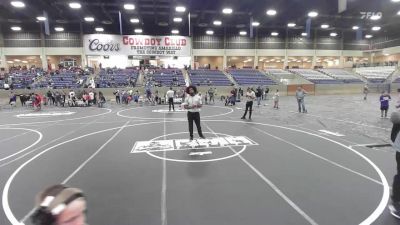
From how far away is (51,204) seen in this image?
1.56m

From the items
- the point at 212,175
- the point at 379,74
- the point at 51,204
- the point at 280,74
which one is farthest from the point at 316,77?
the point at 51,204

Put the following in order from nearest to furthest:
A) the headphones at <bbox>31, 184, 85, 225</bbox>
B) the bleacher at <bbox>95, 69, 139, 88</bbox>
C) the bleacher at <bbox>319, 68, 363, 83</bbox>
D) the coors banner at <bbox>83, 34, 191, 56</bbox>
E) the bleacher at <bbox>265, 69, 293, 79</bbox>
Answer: the headphones at <bbox>31, 184, 85, 225</bbox> → the bleacher at <bbox>95, 69, 139, 88</bbox> → the coors banner at <bbox>83, 34, 191, 56</bbox> → the bleacher at <bbox>265, 69, 293, 79</bbox> → the bleacher at <bbox>319, 68, 363, 83</bbox>

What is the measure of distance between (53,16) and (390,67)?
5106cm

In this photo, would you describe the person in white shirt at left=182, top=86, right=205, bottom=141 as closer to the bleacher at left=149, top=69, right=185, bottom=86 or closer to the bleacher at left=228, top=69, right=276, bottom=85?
the bleacher at left=149, top=69, right=185, bottom=86

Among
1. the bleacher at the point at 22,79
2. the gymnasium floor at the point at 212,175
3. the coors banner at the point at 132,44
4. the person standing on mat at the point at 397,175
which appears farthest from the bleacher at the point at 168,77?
the person standing on mat at the point at 397,175

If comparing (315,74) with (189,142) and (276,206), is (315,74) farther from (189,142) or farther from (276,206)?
(276,206)

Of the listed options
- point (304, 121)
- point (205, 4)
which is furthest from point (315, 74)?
point (304, 121)

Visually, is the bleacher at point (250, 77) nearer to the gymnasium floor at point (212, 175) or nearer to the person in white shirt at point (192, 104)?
the gymnasium floor at point (212, 175)

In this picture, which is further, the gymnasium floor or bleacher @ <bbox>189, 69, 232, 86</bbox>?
bleacher @ <bbox>189, 69, 232, 86</bbox>

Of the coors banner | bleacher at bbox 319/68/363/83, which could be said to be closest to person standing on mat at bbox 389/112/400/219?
the coors banner

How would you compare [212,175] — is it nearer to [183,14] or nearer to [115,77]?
[183,14]

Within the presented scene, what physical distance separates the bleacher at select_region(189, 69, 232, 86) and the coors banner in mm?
7046

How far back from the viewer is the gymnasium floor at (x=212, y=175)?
4703 mm

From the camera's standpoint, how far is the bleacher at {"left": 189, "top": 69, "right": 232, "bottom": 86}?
127 feet
